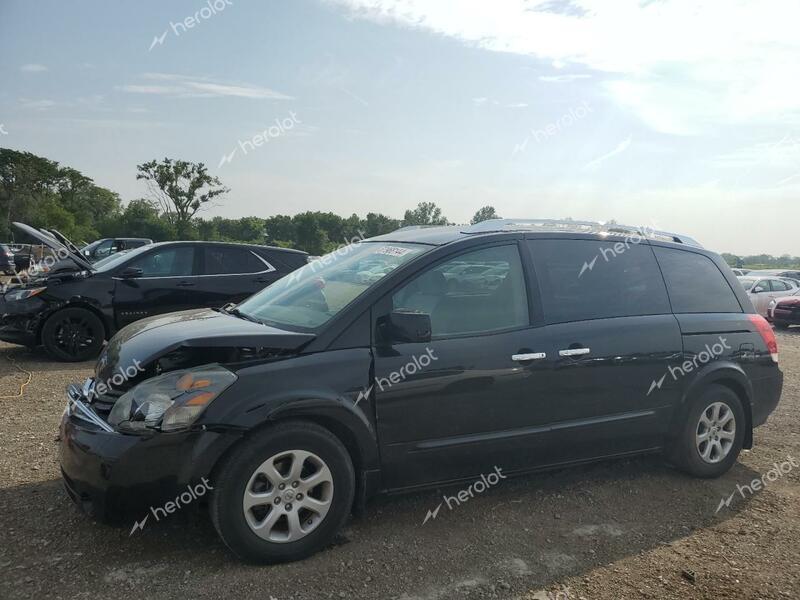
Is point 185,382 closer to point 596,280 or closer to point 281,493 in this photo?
point 281,493

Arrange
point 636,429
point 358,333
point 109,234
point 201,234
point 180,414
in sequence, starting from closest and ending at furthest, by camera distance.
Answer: point 180,414
point 358,333
point 636,429
point 201,234
point 109,234

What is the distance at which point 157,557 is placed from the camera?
10.2 feet

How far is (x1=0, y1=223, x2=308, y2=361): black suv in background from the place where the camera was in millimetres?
7672

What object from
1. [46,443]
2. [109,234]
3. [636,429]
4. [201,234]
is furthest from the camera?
[109,234]

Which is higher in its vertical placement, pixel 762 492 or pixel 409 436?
pixel 409 436

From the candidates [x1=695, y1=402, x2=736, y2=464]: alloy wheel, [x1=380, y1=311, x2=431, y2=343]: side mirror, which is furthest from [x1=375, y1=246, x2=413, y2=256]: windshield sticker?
[x1=695, y1=402, x2=736, y2=464]: alloy wheel

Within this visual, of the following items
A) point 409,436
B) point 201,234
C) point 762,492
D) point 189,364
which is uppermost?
point 201,234

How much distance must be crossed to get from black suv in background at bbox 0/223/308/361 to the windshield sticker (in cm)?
427

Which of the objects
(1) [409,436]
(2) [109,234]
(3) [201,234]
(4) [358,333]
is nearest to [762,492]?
(1) [409,436]

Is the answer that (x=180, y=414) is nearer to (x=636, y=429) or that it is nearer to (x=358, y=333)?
(x=358, y=333)

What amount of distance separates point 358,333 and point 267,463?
0.81m

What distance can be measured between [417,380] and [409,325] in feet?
1.12
